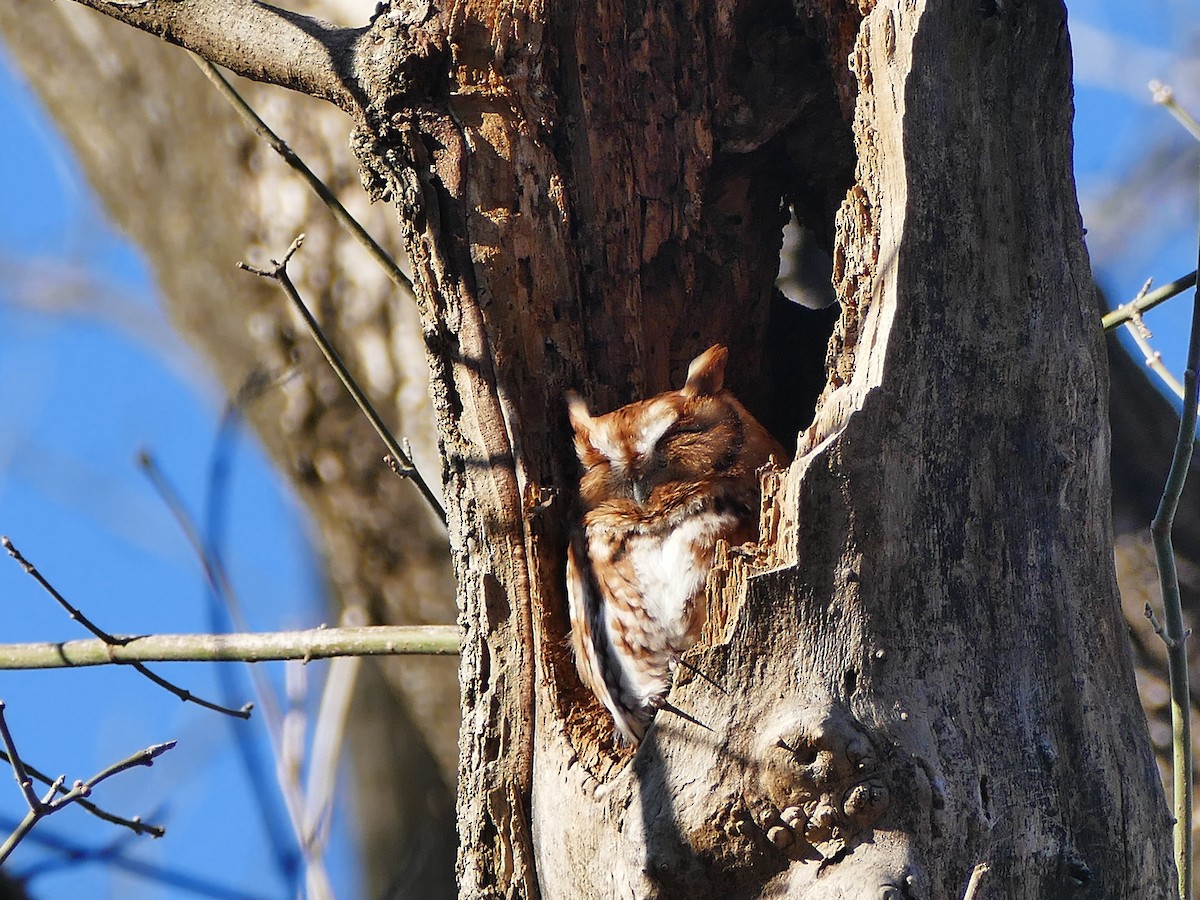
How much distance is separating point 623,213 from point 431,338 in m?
0.50

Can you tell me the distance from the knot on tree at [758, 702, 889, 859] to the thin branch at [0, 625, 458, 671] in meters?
0.88

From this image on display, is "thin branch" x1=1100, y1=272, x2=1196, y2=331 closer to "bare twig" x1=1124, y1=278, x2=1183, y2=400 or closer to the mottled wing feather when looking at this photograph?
"bare twig" x1=1124, y1=278, x2=1183, y2=400

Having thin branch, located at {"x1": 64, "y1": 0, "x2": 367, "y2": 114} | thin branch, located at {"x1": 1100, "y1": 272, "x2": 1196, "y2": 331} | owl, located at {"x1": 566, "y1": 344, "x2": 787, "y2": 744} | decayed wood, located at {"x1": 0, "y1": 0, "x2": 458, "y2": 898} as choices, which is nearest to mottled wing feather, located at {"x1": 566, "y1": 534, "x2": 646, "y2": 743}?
owl, located at {"x1": 566, "y1": 344, "x2": 787, "y2": 744}

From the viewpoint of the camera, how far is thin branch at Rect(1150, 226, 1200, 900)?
2.27 m

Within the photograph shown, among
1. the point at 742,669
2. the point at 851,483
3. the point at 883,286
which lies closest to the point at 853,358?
the point at 883,286

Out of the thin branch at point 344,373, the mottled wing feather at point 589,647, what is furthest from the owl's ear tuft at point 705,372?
the thin branch at point 344,373

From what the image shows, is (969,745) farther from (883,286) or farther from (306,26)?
(306,26)

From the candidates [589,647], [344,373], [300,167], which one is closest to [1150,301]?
[589,647]

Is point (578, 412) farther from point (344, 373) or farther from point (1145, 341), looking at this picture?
point (1145, 341)

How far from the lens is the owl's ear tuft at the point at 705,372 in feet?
8.56

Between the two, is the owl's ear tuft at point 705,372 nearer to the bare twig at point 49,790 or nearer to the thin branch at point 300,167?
the thin branch at point 300,167

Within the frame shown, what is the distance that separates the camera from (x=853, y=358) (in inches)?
81.6

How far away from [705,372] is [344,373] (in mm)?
733

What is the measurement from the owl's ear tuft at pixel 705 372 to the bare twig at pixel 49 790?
3.93ft
